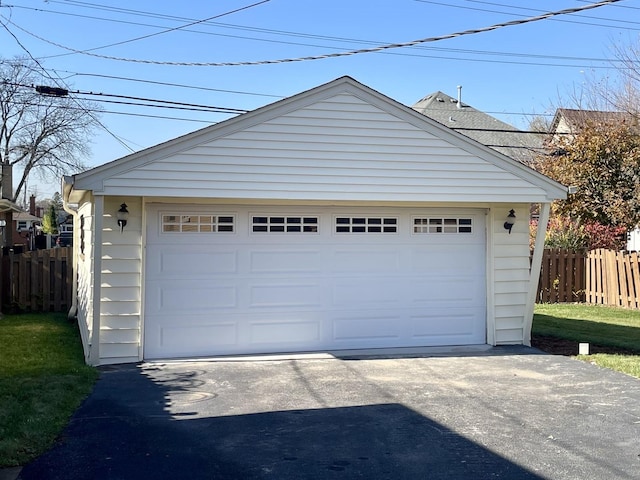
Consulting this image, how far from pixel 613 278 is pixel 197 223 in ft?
35.7

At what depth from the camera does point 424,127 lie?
28.7 ft

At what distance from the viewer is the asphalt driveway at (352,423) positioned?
4488 millimetres

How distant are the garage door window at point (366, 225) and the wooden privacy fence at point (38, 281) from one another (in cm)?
707

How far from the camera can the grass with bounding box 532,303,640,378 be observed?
8.42 metres

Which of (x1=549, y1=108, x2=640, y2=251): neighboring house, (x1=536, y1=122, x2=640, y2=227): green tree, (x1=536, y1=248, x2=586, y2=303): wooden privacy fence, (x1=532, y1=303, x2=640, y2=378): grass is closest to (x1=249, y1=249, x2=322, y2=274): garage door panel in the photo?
(x1=532, y1=303, x2=640, y2=378): grass

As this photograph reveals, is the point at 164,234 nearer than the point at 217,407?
No

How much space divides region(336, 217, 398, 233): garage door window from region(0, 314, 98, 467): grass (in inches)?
153

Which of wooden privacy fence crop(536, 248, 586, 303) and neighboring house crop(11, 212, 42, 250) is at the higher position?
neighboring house crop(11, 212, 42, 250)

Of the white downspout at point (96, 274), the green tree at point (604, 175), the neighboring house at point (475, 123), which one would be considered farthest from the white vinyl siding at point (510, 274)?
the neighboring house at point (475, 123)

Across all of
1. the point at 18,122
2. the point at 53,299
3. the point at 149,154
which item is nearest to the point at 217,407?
the point at 149,154

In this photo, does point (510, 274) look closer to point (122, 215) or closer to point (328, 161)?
point (328, 161)

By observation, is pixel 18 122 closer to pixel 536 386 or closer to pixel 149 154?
pixel 149 154

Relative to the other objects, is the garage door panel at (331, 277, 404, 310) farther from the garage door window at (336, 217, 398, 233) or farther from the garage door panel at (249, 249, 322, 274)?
the garage door window at (336, 217, 398, 233)

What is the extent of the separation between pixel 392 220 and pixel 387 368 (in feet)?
7.74
